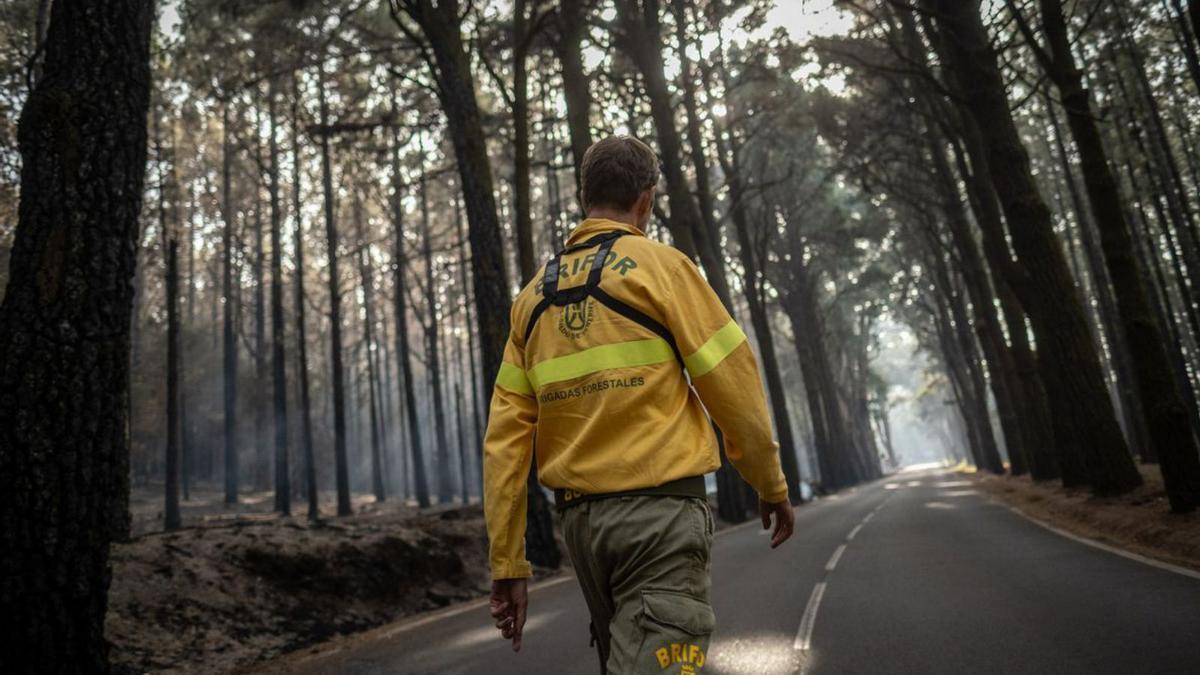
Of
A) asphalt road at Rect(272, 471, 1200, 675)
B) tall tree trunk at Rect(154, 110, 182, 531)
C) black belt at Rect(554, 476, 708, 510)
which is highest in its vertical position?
tall tree trunk at Rect(154, 110, 182, 531)

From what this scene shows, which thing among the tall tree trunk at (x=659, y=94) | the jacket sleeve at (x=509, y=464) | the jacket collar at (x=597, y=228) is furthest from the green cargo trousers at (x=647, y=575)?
the tall tree trunk at (x=659, y=94)

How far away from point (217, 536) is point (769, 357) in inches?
697

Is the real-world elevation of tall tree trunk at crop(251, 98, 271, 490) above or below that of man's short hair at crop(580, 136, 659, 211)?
above

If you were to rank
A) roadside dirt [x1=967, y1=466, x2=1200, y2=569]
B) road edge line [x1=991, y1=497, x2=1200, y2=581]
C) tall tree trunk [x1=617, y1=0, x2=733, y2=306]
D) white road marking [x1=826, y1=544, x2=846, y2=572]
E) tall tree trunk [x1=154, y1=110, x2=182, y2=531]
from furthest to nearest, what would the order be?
tall tree trunk [x1=617, y1=0, x2=733, y2=306] < tall tree trunk [x1=154, y1=110, x2=182, y2=531] < white road marking [x1=826, y1=544, x2=846, y2=572] < roadside dirt [x1=967, y1=466, x2=1200, y2=569] < road edge line [x1=991, y1=497, x2=1200, y2=581]

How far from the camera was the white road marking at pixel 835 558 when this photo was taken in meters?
8.01

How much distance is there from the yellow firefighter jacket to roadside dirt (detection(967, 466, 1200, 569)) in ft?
19.9

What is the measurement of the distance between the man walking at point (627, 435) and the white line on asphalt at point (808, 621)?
121 inches

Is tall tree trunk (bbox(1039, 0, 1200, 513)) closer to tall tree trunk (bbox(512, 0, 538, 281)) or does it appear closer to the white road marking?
the white road marking

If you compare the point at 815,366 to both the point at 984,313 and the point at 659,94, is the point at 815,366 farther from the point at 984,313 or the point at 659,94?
the point at 659,94

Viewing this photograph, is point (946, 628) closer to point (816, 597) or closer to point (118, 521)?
point (816, 597)

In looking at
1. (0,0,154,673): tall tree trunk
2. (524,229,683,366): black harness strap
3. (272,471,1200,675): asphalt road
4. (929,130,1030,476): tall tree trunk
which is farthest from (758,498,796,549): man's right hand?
(929,130,1030,476): tall tree trunk

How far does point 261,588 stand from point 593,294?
686 cm

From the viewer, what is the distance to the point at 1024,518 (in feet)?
37.4

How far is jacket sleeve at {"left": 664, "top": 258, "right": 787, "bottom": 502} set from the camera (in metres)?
2.00
